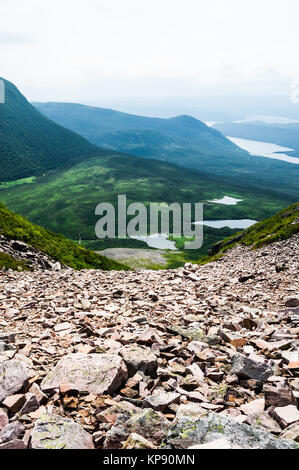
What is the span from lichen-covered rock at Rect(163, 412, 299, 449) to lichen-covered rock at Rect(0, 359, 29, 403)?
12.8 ft

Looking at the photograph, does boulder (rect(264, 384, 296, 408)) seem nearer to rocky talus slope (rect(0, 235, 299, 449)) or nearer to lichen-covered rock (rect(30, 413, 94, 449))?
rocky talus slope (rect(0, 235, 299, 449))

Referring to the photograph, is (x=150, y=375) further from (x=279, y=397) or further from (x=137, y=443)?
(x=279, y=397)

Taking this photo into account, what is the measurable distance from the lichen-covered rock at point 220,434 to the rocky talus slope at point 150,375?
2 cm

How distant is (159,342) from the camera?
1060 centimetres

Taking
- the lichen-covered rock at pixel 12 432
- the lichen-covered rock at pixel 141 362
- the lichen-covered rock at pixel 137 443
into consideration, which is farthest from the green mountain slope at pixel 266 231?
the lichen-covered rock at pixel 12 432

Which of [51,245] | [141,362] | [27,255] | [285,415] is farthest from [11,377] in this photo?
[51,245]

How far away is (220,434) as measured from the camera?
611cm

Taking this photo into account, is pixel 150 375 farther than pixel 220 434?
Yes

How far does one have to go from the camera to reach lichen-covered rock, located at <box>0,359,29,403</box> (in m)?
7.62

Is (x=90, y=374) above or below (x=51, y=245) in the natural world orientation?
above

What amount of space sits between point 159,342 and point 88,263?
3748 cm

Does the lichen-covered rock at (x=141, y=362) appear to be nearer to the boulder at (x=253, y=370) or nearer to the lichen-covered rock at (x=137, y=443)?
the boulder at (x=253, y=370)

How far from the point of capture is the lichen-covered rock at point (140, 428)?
6.25m

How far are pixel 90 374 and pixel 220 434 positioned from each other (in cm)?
355
